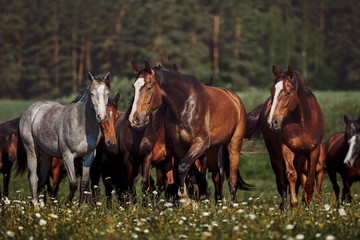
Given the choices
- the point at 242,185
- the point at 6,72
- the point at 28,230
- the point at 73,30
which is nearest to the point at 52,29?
the point at 73,30

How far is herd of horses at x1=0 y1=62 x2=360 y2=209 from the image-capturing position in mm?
8117

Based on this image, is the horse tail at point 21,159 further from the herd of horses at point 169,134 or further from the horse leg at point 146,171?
the horse leg at point 146,171

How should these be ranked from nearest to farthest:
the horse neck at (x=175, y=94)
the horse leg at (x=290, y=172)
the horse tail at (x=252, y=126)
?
1. the horse neck at (x=175, y=94)
2. the horse leg at (x=290, y=172)
3. the horse tail at (x=252, y=126)

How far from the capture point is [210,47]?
57.6 meters

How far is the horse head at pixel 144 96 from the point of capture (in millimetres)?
7641

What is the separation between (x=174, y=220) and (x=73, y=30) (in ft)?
167

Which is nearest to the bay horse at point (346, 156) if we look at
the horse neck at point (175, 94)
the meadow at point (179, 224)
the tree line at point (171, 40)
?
the meadow at point (179, 224)

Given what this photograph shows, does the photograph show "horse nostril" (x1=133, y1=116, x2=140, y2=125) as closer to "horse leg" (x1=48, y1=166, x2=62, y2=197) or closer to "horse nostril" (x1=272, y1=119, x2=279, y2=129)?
"horse nostril" (x1=272, y1=119, x2=279, y2=129)

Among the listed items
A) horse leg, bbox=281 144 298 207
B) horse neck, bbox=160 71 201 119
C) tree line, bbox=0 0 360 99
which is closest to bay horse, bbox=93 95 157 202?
horse neck, bbox=160 71 201 119

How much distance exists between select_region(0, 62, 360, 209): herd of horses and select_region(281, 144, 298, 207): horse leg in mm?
15

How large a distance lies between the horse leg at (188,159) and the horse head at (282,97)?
1.03 meters

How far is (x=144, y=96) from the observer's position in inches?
305

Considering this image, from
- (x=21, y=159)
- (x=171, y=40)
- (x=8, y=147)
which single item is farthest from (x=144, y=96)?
(x=171, y=40)

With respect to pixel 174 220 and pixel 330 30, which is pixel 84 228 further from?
pixel 330 30
